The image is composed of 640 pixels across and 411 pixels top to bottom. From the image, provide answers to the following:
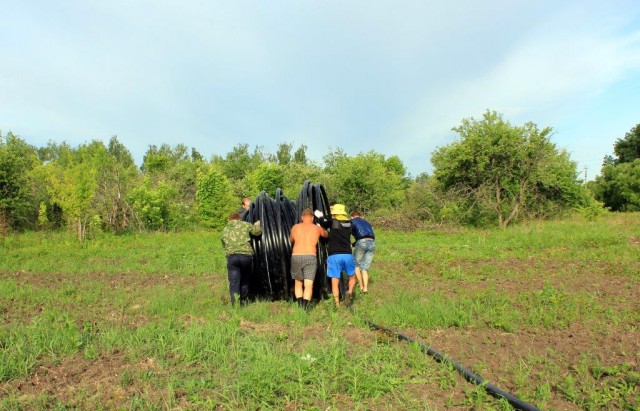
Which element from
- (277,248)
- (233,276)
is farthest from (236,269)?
(277,248)

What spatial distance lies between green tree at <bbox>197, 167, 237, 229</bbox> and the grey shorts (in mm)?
22936

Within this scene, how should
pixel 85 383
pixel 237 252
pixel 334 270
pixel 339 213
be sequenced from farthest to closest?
pixel 339 213 < pixel 334 270 < pixel 237 252 < pixel 85 383

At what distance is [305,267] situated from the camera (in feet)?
25.9

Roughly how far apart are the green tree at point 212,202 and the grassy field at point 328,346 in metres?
19.5

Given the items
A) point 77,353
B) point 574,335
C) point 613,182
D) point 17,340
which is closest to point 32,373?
point 77,353

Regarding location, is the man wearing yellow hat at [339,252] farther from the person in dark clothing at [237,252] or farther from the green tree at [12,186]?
the green tree at [12,186]

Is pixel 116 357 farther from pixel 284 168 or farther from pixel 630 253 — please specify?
pixel 284 168

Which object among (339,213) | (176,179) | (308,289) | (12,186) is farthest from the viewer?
(176,179)

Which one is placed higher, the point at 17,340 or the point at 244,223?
the point at 244,223

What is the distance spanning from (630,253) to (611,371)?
1067cm

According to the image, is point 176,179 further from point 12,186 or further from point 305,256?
point 305,256

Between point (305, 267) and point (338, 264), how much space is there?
85 centimetres

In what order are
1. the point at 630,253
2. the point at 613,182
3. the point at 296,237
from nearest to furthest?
the point at 296,237, the point at 630,253, the point at 613,182

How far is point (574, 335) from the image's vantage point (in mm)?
5703
